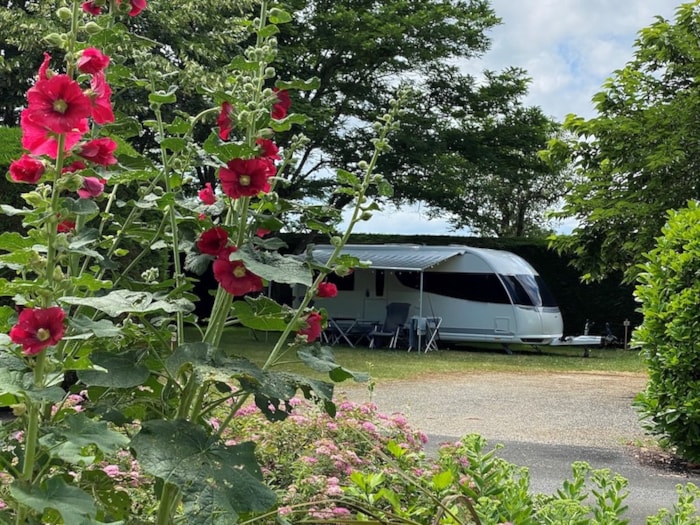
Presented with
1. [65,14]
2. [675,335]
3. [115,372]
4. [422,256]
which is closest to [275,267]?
[115,372]

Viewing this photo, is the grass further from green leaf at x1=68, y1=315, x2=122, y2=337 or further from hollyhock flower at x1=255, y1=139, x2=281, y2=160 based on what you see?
green leaf at x1=68, y1=315, x2=122, y2=337

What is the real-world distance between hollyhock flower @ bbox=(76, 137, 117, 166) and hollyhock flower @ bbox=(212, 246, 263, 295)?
0.26 meters

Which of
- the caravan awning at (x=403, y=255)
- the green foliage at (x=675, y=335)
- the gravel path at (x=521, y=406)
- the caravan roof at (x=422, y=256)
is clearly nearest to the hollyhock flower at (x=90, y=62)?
the gravel path at (x=521, y=406)

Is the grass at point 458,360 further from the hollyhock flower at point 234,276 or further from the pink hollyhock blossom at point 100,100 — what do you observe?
the pink hollyhock blossom at point 100,100

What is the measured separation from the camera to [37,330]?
1153mm

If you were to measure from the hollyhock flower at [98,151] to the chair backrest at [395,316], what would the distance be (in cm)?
1506

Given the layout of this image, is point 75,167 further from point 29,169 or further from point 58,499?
point 58,499

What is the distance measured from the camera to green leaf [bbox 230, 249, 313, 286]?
1.30 metres

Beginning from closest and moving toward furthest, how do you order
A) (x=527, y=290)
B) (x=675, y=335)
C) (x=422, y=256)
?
(x=675, y=335) < (x=527, y=290) < (x=422, y=256)

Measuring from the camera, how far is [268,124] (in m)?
1.47

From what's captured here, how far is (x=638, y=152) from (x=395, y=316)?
8058 mm

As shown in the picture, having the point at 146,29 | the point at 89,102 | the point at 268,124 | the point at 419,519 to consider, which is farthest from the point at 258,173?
the point at 146,29

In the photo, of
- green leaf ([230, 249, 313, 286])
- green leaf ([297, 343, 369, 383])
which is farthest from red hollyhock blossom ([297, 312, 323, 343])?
green leaf ([230, 249, 313, 286])

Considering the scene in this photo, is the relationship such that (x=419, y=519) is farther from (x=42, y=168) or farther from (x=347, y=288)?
(x=347, y=288)
